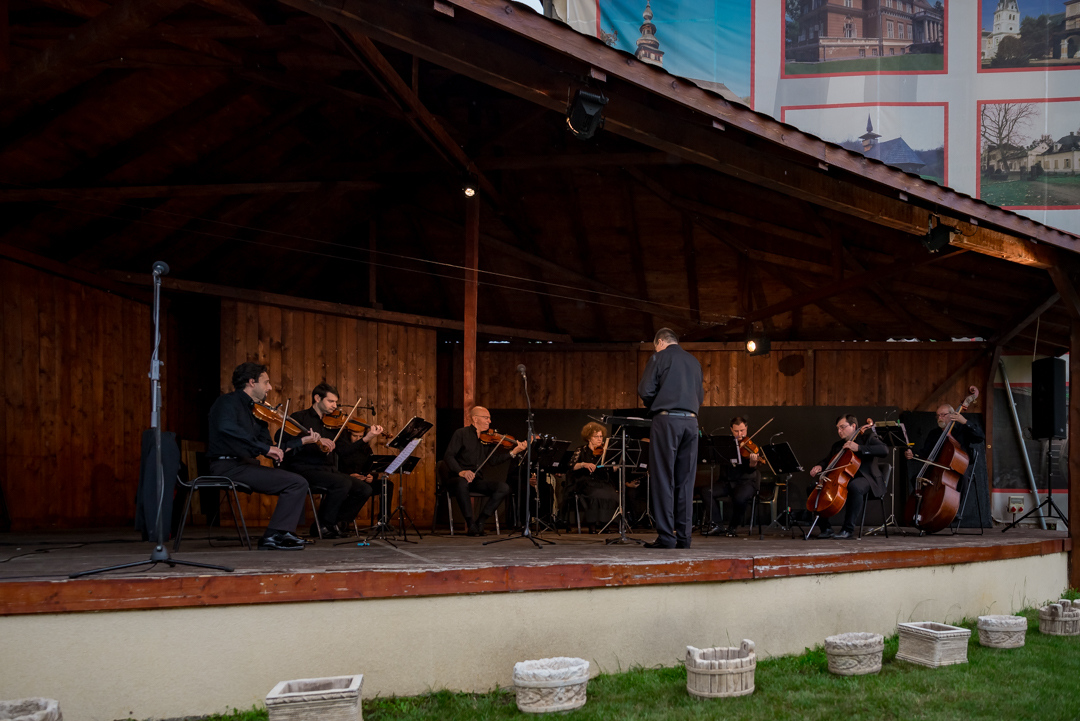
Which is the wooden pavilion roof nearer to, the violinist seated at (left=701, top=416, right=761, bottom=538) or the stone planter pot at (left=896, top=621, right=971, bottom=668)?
the violinist seated at (left=701, top=416, right=761, bottom=538)

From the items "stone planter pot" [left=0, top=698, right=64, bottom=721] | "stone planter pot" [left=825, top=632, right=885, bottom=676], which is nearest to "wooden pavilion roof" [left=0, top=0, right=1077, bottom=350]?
"stone planter pot" [left=825, top=632, right=885, bottom=676]

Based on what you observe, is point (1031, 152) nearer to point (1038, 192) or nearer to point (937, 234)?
point (1038, 192)

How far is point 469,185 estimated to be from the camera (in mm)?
9891

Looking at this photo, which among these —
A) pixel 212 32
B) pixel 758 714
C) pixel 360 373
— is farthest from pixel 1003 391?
pixel 212 32

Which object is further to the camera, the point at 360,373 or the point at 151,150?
the point at 360,373

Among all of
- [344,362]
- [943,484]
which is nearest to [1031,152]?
[943,484]

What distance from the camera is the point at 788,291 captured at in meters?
13.0

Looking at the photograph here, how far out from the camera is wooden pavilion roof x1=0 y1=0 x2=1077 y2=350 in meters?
5.97

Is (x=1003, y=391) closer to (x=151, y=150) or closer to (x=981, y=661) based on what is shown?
(x=981, y=661)

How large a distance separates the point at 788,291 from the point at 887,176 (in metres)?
6.52

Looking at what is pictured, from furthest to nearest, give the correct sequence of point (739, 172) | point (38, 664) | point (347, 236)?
point (347, 236), point (739, 172), point (38, 664)

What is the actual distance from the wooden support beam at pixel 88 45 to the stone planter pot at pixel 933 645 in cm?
655

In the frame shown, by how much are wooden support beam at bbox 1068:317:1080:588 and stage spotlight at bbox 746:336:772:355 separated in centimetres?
457

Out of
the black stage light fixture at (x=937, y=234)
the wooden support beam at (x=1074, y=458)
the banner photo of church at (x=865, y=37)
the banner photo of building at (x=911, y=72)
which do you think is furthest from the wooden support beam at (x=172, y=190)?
the banner photo of church at (x=865, y=37)
